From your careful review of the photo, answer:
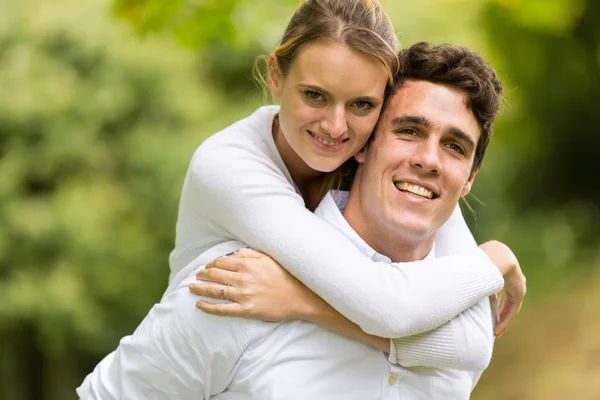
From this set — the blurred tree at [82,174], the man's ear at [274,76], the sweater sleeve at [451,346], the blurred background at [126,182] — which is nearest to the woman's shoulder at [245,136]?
the man's ear at [274,76]

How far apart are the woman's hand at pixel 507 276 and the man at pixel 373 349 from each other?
8.8 inches

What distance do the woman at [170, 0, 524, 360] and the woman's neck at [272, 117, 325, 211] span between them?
2.1 inches

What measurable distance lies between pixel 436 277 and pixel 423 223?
0.63 feet

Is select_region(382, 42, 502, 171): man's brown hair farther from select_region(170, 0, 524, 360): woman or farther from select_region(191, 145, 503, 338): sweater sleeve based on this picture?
select_region(191, 145, 503, 338): sweater sleeve

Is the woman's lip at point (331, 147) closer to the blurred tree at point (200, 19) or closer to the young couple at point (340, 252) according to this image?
the young couple at point (340, 252)

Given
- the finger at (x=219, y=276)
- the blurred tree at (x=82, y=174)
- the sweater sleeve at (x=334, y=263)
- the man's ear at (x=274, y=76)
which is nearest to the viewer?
the sweater sleeve at (x=334, y=263)

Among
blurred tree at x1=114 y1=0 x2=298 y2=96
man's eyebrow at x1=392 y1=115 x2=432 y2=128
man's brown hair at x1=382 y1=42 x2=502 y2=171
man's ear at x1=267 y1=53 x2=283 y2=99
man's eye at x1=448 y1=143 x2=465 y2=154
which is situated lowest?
man's eye at x1=448 y1=143 x2=465 y2=154

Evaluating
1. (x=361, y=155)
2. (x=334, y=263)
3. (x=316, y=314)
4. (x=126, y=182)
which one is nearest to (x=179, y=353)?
(x=316, y=314)

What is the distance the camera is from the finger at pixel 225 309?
218 centimetres

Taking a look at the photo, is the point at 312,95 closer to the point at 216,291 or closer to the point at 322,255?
the point at 322,255

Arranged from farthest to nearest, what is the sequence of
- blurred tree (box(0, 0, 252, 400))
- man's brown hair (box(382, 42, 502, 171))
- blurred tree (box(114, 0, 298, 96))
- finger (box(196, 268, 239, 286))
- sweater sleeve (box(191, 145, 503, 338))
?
blurred tree (box(0, 0, 252, 400))
blurred tree (box(114, 0, 298, 96))
man's brown hair (box(382, 42, 502, 171))
finger (box(196, 268, 239, 286))
sweater sleeve (box(191, 145, 503, 338))

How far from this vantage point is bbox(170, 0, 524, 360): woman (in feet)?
6.97

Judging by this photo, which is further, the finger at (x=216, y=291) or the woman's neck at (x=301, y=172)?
the woman's neck at (x=301, y=172)

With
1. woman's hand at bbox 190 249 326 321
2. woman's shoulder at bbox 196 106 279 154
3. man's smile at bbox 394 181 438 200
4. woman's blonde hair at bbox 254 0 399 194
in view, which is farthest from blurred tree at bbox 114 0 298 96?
woman's hand at bbox 190 249 326 321
